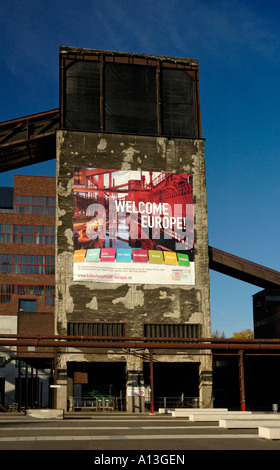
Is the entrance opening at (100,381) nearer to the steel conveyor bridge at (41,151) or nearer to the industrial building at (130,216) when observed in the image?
the industrial building at (130,216)

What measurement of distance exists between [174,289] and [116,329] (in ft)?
19.1

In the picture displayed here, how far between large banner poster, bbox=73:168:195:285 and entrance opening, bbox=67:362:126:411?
294 inches

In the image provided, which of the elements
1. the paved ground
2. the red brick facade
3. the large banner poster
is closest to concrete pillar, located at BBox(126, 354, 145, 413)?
the large banner poster

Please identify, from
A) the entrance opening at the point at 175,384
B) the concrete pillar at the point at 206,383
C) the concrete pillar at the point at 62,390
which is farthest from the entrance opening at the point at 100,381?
the concrete pillar at the point at 206,383

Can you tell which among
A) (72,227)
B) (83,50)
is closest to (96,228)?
(72,227)

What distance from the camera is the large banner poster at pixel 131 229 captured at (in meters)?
47.6

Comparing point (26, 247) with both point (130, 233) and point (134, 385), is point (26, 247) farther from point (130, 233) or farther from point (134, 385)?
point (134, 385)

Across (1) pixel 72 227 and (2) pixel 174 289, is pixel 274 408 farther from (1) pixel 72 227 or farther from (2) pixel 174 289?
(1) pixel 72 227

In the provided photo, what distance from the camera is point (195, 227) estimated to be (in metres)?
50.3

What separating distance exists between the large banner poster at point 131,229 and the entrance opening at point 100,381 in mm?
7474

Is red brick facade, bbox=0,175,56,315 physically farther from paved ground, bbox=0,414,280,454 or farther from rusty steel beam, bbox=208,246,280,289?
paved ground, bbox=0,414,280,454

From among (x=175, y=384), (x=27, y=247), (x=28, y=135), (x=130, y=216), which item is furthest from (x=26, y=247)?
(x=130, y=216)
